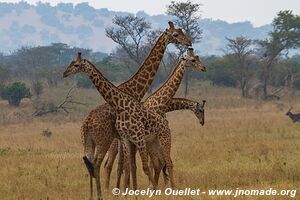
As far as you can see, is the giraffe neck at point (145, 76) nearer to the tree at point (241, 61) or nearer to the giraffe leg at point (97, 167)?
the giraffe leg at point (97, 167)

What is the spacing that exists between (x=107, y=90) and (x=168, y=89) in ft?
6.03

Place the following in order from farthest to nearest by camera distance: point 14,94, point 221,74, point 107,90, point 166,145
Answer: point 221,74, point 14,94, point 166,145, point 107,90

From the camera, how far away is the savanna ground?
9.23 metres

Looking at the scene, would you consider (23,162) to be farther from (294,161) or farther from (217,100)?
(217,100)

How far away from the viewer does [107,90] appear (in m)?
8.06

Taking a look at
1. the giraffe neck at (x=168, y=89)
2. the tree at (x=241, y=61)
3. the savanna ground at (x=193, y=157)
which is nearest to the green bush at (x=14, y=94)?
the savanna ground at (x=193, y=157)

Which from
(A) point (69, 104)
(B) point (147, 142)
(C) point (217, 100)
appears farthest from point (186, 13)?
(B) point (147, 142)

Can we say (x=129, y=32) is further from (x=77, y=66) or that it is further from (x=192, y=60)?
(x=77, y=66)

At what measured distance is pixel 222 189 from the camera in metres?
8.31

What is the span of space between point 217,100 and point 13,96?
41.4 ft

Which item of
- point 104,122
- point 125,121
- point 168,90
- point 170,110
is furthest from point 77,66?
point 170,110

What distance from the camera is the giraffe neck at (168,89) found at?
373 inches

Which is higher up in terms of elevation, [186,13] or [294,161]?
[186,13]

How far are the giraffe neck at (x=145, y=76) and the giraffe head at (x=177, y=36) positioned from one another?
0.30 ft
